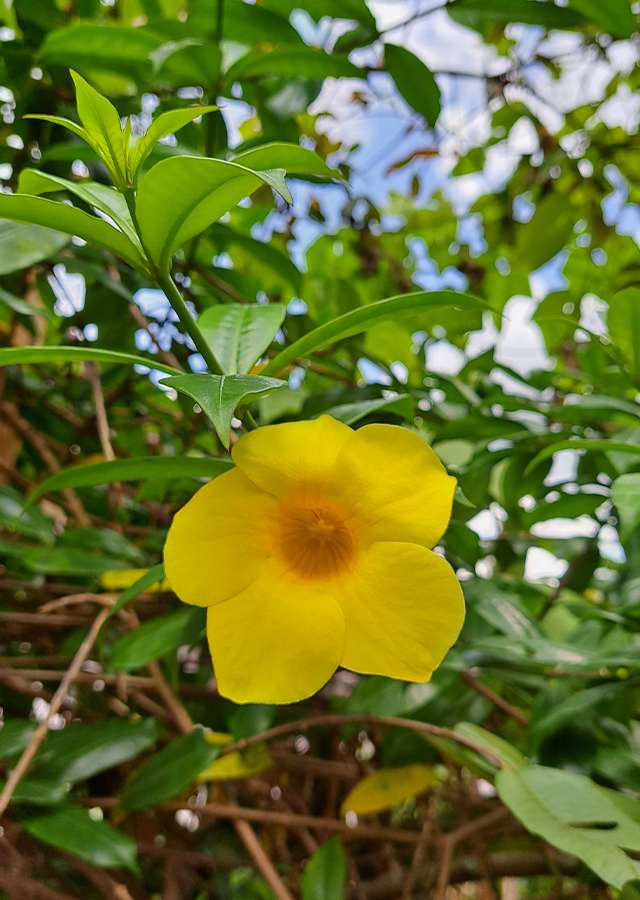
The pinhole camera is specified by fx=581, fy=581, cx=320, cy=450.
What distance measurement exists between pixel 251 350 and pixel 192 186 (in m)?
0.11

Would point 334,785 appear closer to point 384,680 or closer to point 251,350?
point 384,680

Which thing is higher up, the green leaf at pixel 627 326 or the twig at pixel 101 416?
the green leaf at pixel 627 326

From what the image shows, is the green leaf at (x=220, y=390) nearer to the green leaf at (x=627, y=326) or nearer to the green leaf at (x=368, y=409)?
the green leaf at (x=368, y=409)

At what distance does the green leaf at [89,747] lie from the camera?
1.84ft

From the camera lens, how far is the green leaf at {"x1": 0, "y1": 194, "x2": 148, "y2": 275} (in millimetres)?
321

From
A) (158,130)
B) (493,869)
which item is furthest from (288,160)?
(493,869)

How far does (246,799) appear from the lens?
0.84m

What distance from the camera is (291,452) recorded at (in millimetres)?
347

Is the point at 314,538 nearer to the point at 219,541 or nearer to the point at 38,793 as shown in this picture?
the point at 219,541

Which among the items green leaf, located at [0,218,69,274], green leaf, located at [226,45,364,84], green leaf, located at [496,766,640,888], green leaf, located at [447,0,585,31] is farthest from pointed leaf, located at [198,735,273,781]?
green leaf, located at [447,0,585,31]

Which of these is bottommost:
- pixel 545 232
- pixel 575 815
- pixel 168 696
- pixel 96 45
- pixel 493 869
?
pixel 493 869

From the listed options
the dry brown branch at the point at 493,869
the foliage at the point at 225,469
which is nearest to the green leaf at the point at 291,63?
the foliage at the point at 225,469

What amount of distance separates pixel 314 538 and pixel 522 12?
72cm

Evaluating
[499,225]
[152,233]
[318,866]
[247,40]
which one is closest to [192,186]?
[152,233]
